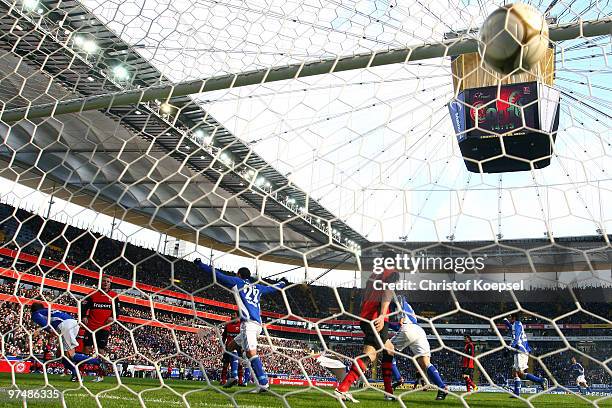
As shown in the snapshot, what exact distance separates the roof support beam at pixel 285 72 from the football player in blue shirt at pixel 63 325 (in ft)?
3.66

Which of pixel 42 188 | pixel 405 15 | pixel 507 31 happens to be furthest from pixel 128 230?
pixel 405 15

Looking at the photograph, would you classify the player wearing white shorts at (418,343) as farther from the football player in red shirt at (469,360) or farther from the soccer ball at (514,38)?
the soccer ball at (514,38)

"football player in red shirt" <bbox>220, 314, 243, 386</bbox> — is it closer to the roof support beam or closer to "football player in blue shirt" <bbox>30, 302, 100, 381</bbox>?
"football player in blue shirt" <bbox>30, 302, 100, 381</bbox>

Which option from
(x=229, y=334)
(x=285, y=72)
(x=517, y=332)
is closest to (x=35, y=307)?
(x=229, y=334)

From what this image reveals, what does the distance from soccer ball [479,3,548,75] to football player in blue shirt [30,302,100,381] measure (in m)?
2.15

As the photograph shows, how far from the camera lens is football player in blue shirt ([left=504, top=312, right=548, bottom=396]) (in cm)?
226

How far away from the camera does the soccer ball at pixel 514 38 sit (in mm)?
1928

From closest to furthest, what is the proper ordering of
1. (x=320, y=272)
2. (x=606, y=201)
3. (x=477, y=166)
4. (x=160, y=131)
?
(x=606, y=201)
(x=477, y=166)
(x=320, y=272)
(x=160, y=131)

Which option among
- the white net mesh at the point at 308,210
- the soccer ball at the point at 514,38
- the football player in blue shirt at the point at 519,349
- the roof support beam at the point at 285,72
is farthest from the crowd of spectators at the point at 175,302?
the soccer ball at the point at 514,38

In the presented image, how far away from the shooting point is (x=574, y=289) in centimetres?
193

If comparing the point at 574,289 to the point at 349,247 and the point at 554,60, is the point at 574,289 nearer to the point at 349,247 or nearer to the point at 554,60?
the point at 349,247

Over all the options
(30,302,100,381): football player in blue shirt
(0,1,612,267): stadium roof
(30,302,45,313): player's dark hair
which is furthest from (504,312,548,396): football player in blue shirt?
(30,302,45,313): player's dark hair

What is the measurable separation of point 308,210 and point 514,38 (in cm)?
101

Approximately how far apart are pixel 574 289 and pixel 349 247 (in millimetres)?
898
